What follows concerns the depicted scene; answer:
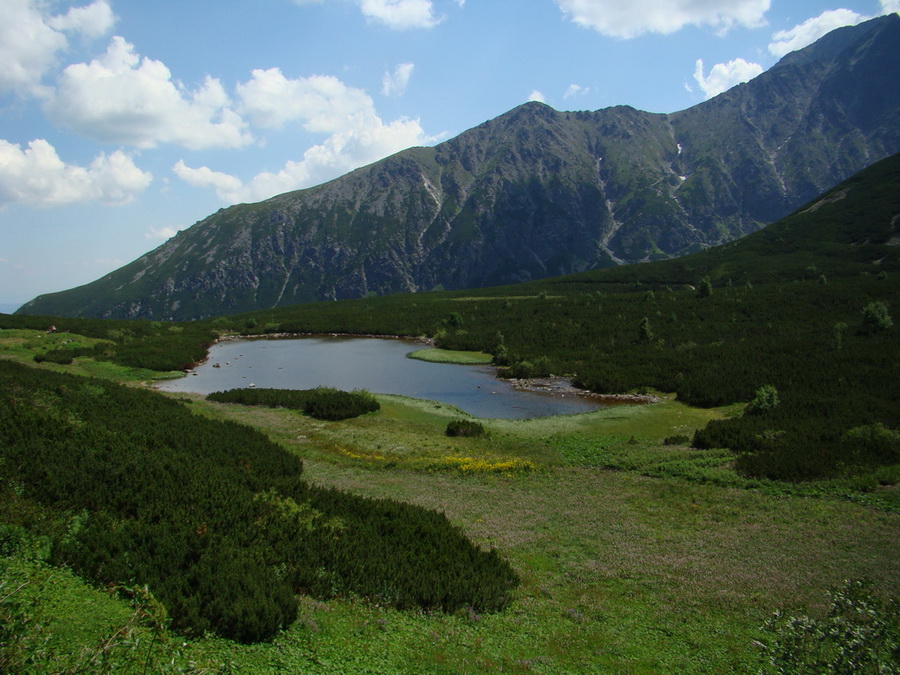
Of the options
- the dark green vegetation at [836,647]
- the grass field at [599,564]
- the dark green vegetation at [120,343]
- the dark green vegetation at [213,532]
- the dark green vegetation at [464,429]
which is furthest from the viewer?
the dark green vegetation at [120,343]

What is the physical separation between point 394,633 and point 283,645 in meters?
2.33

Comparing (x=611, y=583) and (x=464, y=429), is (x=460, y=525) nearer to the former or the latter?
(x=611, y=583)

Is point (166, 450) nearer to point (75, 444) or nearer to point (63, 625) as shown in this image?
point (75, 444)

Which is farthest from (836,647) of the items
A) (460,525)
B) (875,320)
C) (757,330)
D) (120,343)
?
(120,343)

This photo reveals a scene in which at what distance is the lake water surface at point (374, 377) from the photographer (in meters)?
45.5

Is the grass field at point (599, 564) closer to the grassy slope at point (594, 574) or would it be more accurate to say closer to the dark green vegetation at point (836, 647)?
the grassy slope at point (594, 574)

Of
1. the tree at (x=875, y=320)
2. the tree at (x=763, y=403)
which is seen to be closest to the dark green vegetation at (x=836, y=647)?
the tree at (x=763, y=403)

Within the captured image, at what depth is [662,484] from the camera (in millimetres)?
22703

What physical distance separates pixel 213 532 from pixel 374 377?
146 ft

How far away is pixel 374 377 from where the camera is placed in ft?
189

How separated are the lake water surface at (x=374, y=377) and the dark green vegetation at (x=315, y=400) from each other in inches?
290

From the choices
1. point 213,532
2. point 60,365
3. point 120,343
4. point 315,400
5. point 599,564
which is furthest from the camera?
point 120,343

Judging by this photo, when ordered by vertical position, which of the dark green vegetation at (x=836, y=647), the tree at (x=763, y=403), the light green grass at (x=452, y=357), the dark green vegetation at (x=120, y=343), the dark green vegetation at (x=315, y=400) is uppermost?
the dark green vegetation at (x=120, y=343)

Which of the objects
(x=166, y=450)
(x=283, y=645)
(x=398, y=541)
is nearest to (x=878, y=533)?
(x=398, y=541)
